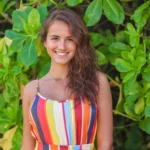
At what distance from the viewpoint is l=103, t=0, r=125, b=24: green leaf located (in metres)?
2.83

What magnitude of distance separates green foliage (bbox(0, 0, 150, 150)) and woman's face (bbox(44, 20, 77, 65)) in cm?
28

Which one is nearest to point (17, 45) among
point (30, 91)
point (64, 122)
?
point (30, 91)

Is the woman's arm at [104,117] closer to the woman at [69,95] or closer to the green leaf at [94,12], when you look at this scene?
the woman at [69,95]

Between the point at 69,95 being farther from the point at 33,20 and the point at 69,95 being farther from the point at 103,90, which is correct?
the point at 33,20

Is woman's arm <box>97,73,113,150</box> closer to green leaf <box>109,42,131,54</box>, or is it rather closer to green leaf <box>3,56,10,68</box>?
green leaf <box>109,42,131,54</box>

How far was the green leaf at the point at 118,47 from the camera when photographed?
2.91 m

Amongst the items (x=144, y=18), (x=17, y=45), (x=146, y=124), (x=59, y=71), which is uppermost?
(x=144, y=18)

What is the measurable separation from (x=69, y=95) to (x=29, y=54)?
1.20 feet

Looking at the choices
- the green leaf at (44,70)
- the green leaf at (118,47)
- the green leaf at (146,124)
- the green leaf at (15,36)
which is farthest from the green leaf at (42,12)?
the green leaf at (146,124)

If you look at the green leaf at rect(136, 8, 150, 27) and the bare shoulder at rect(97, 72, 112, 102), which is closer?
the bare shoulder at rect(97, 72, 112, 102)

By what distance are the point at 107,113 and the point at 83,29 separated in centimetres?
37

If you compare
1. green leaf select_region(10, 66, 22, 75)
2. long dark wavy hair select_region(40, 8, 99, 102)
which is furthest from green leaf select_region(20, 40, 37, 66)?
long dark wavy hair select_region(40, 8, 99, 102)

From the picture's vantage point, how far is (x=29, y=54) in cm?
286

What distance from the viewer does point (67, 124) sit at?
8.46ft
